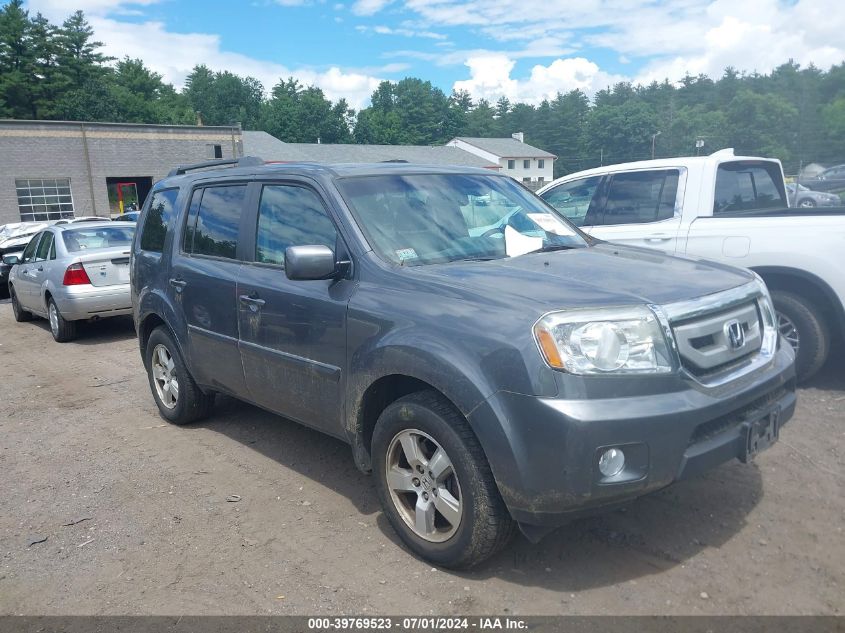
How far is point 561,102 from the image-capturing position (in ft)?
356

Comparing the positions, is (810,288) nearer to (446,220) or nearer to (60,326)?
(446,220)

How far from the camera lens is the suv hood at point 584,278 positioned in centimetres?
305

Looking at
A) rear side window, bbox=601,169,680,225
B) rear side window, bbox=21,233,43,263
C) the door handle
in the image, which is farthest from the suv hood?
rear side window, bbox=21,233,43,263

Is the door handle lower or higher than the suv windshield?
lower

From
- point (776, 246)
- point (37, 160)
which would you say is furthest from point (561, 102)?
point (776, 246)

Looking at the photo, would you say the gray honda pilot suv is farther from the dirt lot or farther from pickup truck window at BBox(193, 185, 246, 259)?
the dirt lot

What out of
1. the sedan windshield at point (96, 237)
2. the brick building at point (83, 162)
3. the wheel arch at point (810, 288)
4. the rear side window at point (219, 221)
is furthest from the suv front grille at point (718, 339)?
the brick building at point (83, 162)

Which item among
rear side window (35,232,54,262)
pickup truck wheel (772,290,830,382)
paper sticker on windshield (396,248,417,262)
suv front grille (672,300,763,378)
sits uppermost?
paper sticker on windshield (396,248,417,262)

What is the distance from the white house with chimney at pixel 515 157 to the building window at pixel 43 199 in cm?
4986

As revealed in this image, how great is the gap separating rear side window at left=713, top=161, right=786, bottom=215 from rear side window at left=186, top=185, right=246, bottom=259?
4.31m

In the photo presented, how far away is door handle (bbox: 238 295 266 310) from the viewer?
426 cm

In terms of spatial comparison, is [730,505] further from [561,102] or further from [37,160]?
[561,102]

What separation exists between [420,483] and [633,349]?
4.04ft

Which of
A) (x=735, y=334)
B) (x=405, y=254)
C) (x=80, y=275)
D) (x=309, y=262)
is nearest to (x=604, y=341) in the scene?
(x=735, y=334)
